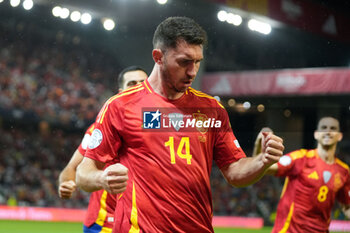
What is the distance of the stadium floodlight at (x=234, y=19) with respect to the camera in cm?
480

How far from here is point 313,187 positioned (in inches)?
207

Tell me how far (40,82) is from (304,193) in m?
15.1

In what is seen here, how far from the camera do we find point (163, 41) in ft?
9.59

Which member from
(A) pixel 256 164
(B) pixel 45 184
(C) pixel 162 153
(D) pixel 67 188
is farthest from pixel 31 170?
(A) pixel 256 164

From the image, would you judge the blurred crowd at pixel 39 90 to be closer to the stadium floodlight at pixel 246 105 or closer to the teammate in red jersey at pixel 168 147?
the stadium floodlight at pixel 246 105

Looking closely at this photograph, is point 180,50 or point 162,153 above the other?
point 180,50

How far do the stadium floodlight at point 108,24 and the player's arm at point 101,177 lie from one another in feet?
8.56

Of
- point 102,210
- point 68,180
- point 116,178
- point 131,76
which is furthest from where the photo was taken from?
point 131,76

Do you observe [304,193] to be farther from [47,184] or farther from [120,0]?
[47,184]

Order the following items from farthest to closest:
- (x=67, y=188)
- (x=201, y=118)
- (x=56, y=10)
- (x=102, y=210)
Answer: (x=56, y=10), (x=102, y=210), (x=67, y=188), (x=201, y=118)

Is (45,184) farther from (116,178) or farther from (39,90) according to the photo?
(116,178)

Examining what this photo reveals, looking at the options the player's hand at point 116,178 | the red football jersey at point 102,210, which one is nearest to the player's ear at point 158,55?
the player's hand at point 116,178

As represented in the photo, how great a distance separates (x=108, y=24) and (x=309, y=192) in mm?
2652

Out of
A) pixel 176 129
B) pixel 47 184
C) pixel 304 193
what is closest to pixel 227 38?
pixel 304 193
